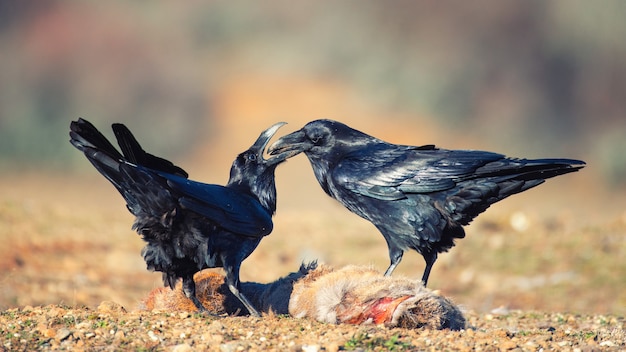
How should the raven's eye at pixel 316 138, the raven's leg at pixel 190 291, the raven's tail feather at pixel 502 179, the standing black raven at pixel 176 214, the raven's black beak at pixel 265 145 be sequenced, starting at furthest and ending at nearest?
the raven's eye at pixel 316 138 → the raven's black beak at pixel 265 145 → the raven's tail feather at pixel 502 179 → the raven's leg at pixel 190 291 → the standing black raven at pixel 176 214

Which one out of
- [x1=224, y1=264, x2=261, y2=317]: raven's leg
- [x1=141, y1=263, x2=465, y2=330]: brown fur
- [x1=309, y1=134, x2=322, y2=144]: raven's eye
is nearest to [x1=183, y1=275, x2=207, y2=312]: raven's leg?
[x1=141, y1=263, x2=465, y2=330]: brown fur

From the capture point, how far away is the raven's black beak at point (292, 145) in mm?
7348

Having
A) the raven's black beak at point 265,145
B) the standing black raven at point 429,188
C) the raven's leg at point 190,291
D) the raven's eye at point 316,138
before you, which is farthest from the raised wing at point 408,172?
the raven's leg at point 190,291

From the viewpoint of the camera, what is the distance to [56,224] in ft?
43.5

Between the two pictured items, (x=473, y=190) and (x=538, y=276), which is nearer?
(x=473, y=190)

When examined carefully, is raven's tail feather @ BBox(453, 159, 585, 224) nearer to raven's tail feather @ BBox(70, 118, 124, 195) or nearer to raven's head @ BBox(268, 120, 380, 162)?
raven's head @ BBox(268, 120, 380, 162)

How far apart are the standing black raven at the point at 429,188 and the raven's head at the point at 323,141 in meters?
0.17

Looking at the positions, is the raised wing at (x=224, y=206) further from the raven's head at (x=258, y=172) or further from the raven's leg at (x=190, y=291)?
the raven's leg at (x=190, y=291)

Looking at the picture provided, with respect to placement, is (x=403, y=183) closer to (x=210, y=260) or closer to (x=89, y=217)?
(x=210, y=260)

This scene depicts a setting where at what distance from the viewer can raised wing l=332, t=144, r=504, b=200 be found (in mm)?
6965

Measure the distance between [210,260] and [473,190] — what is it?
219 centimetres

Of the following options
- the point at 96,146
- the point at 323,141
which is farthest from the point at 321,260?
the point at 96,146

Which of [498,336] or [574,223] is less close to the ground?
[574,223]

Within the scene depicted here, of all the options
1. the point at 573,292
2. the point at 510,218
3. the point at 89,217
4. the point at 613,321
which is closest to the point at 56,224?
the point at 89,217
